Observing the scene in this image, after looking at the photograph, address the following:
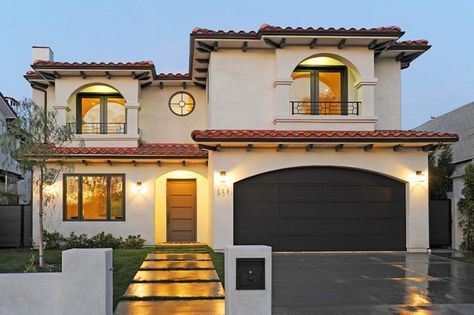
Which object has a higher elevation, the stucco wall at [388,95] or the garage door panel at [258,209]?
the stucco wall at [388,95]

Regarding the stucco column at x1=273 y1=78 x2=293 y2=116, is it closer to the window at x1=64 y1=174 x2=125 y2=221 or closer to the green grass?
the window at x1=64 y1=174 x2=125 y2=221

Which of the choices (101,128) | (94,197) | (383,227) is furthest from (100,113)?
(383,227)

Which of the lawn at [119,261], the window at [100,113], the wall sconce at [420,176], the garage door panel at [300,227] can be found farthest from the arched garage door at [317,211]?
the window at [100,113]

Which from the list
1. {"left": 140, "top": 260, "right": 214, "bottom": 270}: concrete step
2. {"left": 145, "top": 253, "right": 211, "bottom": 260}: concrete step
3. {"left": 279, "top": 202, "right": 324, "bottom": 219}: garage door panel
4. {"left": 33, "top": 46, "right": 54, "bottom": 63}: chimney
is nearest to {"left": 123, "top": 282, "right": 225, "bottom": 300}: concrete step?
{"left": 140, "top": 260, "right": 214, "bottom": 270}: concrete step

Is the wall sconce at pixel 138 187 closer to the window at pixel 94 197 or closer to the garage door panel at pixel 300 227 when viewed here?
the window at pixel 94 197

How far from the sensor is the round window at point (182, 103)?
68.1ft

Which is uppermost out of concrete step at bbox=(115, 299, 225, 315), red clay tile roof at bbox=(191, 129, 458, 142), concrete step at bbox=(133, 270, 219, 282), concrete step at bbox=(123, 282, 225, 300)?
red clay tile roof at bbox=(191, 129, 458, 142)

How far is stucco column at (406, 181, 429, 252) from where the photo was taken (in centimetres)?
1598

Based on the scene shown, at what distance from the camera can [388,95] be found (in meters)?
18.6

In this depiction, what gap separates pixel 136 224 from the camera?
17.9m

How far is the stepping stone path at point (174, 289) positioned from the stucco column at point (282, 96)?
5.78 metres

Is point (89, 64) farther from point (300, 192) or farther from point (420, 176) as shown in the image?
point (420, 176)

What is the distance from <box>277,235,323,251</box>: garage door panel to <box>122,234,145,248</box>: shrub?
492 centimetres

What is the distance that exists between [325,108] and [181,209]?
6.59m
